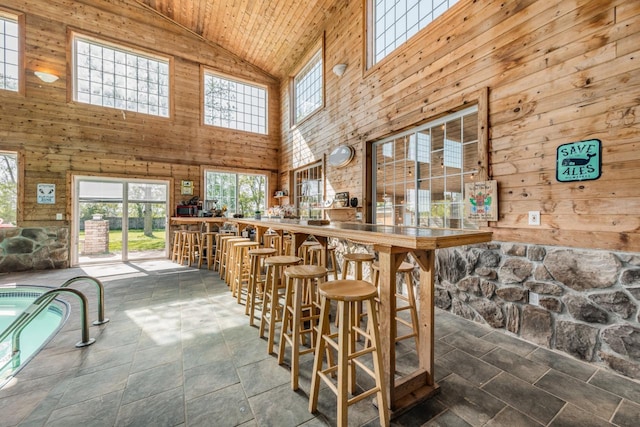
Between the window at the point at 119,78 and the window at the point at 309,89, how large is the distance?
306 centimetres

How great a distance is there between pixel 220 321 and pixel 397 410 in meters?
1.90

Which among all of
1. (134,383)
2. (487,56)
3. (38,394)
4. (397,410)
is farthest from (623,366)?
(38,394)

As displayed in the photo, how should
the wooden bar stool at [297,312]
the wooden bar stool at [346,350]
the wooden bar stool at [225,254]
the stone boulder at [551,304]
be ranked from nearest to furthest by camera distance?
the wooden bar stool at [346,350] < the wooden bar stool at [297,312] < the stone boulder at [551,304] < the wooden bar stool at [225,254]

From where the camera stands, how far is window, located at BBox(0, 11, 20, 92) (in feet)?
15.8

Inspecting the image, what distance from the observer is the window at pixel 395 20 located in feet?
10.6

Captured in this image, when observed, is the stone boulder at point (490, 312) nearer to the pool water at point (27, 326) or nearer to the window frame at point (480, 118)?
the window frame at point (480, 118)

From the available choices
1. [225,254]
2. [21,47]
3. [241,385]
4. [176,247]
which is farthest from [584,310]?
[21,47]

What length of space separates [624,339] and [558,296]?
402 mm

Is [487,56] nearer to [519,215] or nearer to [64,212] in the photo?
[519,215]

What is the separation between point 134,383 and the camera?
5.62 feet

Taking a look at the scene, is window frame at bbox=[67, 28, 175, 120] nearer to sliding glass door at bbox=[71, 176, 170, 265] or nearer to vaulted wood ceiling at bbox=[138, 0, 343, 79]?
vaulted wood ceiling at bbox=[138, 0, 343, 79]

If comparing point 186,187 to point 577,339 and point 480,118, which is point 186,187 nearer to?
point 480,118

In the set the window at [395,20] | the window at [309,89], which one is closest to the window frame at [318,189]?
the window at [309,89]

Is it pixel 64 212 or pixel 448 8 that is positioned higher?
pixel 448 8
